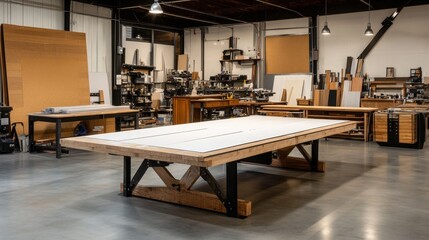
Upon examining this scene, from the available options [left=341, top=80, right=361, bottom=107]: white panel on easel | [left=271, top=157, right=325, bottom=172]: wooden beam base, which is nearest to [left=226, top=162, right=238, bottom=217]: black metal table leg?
[left=271, top=157, right=325, bottom=172]: wooden beam base

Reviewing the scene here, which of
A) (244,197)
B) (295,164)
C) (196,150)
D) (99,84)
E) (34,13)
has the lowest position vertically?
(244,197)

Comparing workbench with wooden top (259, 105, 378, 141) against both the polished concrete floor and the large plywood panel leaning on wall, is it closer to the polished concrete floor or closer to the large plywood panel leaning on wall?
the polished concrete floor

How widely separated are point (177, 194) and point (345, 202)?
1676mm

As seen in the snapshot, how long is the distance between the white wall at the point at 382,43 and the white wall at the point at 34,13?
24.1 ft

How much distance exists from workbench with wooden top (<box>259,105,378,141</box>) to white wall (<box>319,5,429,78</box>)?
3.17 m

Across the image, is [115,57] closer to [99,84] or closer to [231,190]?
[99,84]

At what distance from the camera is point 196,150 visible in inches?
137

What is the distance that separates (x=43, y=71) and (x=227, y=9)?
6289 millimetres

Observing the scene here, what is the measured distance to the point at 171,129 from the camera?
4934 millimetres

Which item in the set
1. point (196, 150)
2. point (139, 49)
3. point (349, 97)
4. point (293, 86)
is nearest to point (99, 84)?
point (139, 49)

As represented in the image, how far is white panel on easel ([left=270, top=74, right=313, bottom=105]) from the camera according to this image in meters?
13.0

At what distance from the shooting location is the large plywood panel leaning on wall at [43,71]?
834 centimetres

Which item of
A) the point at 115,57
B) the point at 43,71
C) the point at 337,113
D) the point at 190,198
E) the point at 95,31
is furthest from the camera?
the point at 115,57

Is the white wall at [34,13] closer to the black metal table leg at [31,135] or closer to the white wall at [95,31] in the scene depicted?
the white wall at [95,31]
